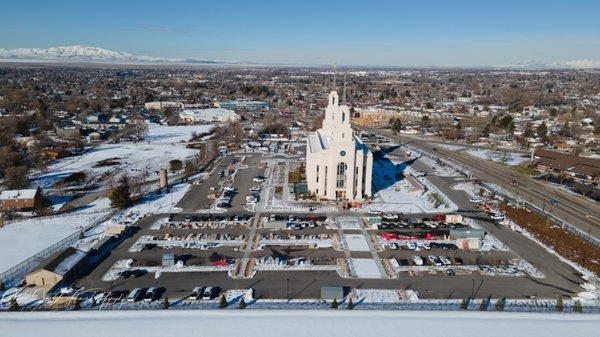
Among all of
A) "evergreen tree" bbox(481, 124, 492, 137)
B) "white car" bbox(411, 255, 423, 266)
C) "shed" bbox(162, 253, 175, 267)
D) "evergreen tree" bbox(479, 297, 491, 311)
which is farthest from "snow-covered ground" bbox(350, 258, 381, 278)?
"evergreen tree" bbox(481, 124, 492, 137)

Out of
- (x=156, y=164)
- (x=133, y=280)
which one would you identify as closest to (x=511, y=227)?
(x=133, y=280)

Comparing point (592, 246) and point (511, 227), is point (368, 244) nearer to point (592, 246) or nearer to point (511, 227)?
point (511, 227)

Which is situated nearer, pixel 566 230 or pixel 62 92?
pixel 566 230

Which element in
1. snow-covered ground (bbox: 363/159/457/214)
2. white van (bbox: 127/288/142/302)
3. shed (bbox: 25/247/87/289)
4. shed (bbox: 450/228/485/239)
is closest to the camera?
white van (bbox: 127/288/142/302)

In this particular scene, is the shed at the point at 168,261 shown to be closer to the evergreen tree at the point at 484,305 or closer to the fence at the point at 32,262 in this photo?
the fence at the point at 32,262

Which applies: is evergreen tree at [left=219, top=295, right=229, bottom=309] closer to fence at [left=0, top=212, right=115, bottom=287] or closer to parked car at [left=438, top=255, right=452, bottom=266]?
fence at [left=0, top=212, right=115, bottom=287]

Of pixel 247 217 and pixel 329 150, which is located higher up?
pixel 329 150
